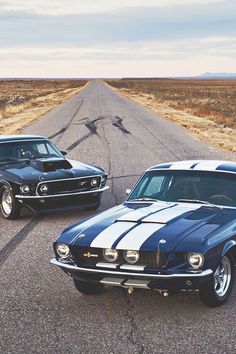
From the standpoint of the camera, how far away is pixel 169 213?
621 cm

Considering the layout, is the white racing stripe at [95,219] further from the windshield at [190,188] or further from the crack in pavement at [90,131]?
the crack in pavement at [90,131]

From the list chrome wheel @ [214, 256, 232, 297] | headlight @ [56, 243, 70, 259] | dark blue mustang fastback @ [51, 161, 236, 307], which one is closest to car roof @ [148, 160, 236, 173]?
dark blue mustang fastback @ [51, 161, 236, 307]

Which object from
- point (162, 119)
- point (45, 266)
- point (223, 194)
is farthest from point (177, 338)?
point (162, 119)

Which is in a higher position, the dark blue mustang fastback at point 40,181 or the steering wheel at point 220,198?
the steering wheel at point 220,198

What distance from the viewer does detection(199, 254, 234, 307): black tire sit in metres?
5.61

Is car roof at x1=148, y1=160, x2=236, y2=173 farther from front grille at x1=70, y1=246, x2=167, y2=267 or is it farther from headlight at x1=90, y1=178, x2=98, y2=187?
headlight at x1=90, y1=178, x2=98, y2=187

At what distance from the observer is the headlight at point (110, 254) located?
5543mm

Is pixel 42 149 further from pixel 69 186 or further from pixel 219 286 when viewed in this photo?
pixel 219 286

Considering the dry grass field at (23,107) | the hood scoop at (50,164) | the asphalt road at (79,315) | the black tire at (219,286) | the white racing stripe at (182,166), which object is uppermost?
the white racing stripe at (182,166)

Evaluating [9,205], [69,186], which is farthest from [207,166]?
[9,205]

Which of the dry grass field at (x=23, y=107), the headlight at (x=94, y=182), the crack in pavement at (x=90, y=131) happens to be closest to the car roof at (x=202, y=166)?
the headlight at (x=94, y=182)

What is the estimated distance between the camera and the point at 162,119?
34.0m

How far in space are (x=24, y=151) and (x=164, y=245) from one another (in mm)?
5895

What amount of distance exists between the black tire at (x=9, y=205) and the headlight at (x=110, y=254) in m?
4.41
